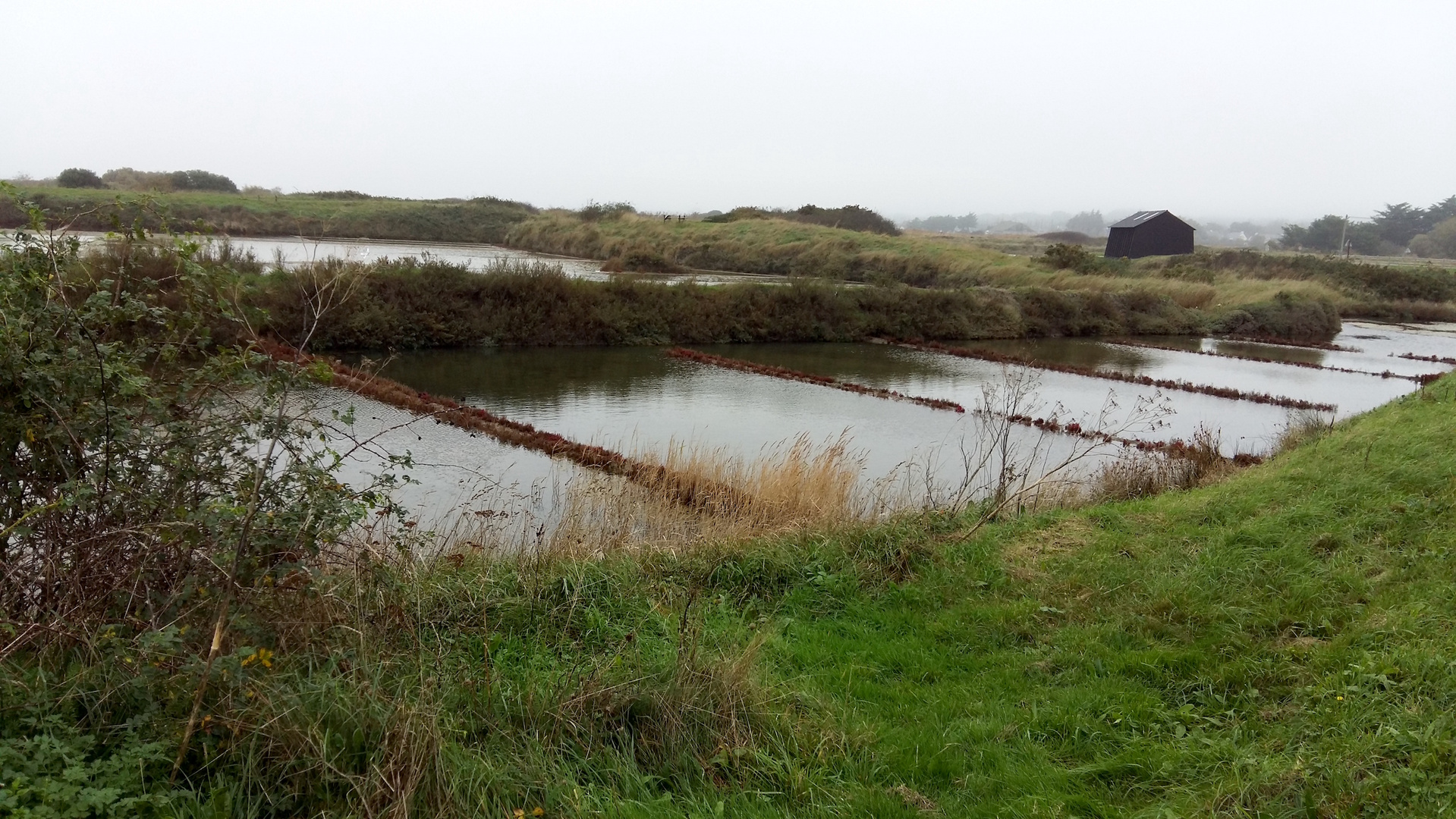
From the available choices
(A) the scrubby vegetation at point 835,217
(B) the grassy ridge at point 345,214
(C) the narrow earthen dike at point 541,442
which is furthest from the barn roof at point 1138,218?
(C) the narrow earthen dike at point 541,442

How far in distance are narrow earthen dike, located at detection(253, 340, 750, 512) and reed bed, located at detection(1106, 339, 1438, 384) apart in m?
16.4

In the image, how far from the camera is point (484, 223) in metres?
52.9

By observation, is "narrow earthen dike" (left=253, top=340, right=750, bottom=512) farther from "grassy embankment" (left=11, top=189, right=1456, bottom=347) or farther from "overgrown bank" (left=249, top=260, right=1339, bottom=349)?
"grassy embankment" (left=11, top=189, right=1456, bottom=347)

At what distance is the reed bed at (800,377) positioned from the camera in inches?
551

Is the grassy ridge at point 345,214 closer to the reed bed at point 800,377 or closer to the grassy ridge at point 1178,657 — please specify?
the reed bed at point 800,377

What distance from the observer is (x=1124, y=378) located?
17.8 metres

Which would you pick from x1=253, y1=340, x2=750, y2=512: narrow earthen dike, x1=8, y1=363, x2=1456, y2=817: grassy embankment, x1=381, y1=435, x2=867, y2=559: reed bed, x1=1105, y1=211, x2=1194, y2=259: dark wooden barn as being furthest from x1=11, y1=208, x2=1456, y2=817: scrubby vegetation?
x1=1105, y1=211, x2=1194, y2=259: dark wooden barn

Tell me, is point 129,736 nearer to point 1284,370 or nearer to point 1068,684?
point 1068,684

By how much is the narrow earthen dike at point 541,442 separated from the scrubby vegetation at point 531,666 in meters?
0.76

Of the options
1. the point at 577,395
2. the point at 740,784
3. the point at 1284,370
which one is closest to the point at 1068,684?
the point at 740,784

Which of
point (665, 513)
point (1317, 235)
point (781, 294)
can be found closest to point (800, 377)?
point (781, 294)

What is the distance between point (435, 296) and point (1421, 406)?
1698 cm

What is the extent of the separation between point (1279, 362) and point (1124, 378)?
6696mm

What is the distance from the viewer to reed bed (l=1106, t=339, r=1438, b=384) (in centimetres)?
1902
